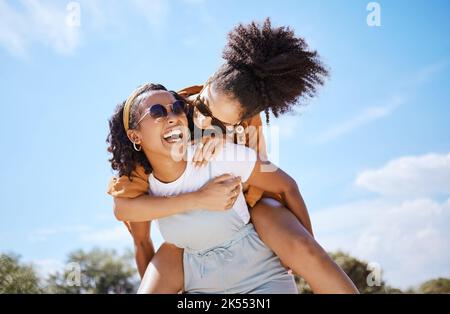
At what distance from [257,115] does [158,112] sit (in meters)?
0.87

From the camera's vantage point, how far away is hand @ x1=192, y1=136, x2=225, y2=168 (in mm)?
3633

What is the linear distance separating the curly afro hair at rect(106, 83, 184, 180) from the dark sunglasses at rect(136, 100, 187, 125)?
12 cm

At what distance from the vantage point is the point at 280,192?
3.71 metres

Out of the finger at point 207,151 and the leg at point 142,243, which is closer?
the finger at point 207,151

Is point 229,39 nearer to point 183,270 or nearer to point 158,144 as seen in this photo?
point 158,144

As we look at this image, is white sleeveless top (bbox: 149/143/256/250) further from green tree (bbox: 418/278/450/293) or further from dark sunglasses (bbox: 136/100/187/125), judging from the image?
green tree (bbox: 418/278/450/293)

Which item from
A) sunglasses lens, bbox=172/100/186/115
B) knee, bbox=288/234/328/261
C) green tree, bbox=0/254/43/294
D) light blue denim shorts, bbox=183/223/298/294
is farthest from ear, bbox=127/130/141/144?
green tree, bbox=0/254/43/294

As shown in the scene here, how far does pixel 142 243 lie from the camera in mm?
3939

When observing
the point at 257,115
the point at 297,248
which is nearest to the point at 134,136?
the point at 257,115

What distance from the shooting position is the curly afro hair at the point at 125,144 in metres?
3.79

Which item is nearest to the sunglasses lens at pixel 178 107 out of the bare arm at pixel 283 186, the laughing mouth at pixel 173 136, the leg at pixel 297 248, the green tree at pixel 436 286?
the laughing mouth at pixel 173 136

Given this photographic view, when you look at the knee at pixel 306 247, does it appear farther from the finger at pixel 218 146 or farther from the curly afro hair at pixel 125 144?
the curly afro hair at pixel 125 144

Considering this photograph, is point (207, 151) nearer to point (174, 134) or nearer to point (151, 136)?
point (174, 134)
